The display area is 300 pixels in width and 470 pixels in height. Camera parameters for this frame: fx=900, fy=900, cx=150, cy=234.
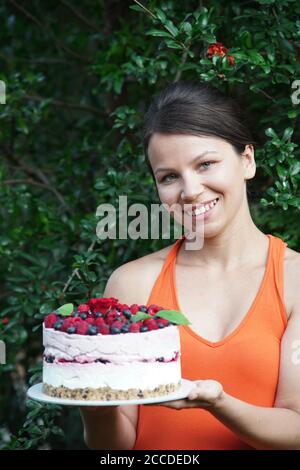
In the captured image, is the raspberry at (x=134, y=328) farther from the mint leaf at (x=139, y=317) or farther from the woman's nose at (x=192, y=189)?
the woman's nose at (x=192, y=189)

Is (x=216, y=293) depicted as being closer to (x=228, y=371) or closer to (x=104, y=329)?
(x=228, y=371)

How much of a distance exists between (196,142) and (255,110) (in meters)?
1.04

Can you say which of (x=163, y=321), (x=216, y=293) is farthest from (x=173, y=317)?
(x=216, y=293)

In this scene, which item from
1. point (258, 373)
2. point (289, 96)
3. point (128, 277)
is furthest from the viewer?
point (289, 96)

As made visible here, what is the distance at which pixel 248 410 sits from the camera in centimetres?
215

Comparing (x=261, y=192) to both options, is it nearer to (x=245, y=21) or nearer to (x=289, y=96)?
(x=289, y=96)

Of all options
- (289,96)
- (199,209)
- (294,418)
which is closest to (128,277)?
(199,209)

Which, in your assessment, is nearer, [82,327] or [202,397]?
[202,397]

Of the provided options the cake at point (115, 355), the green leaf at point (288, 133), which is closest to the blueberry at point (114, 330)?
the cake at point (115, 355)

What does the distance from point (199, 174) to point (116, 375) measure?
0.60 metres

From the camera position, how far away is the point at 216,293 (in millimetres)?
2520

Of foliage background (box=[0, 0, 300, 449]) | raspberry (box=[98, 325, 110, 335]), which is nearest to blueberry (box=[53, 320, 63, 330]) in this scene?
raspberry (box=[98, 325, 110, 335])

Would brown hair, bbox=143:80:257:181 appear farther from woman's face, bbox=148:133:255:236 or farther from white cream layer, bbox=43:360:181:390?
white cream layer, bbox=43:360:181:390

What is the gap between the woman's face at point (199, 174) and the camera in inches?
94.6
